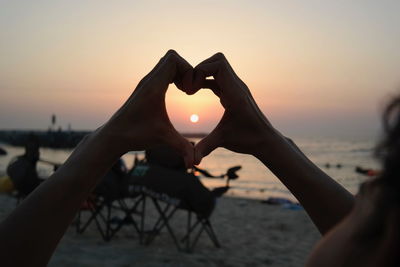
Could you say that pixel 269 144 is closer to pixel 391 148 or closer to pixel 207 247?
pixel 391 148

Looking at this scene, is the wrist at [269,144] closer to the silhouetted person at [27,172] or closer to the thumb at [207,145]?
the thumb at [207,145]

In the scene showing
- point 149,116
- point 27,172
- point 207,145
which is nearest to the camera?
point 149,116

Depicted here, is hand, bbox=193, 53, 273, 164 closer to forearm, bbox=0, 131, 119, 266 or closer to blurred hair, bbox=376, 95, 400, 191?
forearm, bbox=0, 131, 119, 266

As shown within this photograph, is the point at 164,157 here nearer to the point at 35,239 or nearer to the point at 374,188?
the point at 35,239

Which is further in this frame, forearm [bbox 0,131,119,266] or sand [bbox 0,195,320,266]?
sand [bbox 0,195,320,266]

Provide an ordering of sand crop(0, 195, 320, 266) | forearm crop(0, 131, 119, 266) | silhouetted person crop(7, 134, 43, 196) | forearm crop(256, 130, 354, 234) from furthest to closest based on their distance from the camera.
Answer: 1. silhouetted person crop(7, 134, 43, 196)
2. sand crop(0, 195, 320, 266)
3. forearm crop(256, 130, 354, 234)
4. forearm crop(0, 131, 119, 266)

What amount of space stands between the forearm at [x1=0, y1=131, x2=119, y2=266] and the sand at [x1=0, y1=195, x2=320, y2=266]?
5.11 metres

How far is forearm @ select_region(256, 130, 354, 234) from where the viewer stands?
4.07 feet

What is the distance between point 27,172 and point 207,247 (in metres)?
3.54

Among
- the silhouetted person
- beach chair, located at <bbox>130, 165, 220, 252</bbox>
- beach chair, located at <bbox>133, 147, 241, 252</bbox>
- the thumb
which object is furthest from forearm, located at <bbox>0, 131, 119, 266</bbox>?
the silhouetted person

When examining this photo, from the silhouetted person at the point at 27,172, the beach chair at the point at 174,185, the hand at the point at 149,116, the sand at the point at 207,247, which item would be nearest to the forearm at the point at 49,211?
the hand at the point at 149,116

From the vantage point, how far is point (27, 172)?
25.1 ft

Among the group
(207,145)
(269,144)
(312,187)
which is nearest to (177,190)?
(207,145)

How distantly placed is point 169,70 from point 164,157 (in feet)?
18.1
